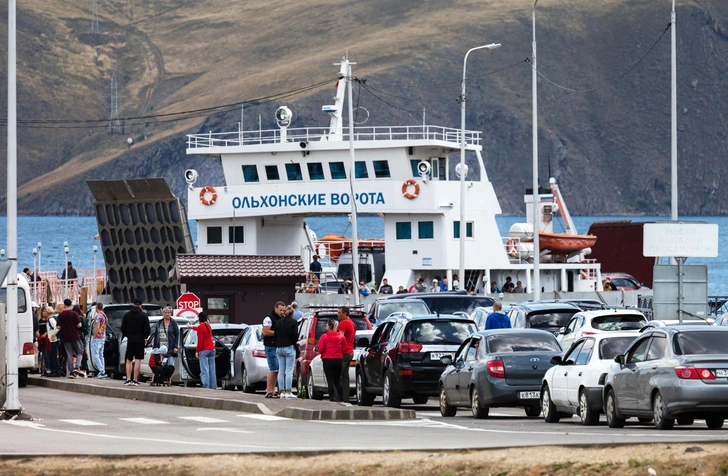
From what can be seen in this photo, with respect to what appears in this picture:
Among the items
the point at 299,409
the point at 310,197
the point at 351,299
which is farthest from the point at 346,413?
the point at 310,197

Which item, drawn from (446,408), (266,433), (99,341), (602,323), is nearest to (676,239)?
(602,323)

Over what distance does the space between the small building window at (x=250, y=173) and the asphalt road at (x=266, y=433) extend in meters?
31.8

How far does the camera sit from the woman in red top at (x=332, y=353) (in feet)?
78.7

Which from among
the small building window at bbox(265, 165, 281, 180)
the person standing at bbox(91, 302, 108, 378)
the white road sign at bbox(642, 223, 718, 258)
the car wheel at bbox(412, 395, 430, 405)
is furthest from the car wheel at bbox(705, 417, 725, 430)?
the small building window at bbox(265, 165, 281, 180)

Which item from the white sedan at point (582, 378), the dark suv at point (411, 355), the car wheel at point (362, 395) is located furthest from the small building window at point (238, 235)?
the white sedan at point (582, 378)

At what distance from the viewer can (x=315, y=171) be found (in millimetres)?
53938

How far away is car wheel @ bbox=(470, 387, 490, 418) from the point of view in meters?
21.4

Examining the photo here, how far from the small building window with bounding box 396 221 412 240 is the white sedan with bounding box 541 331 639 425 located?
32634mm

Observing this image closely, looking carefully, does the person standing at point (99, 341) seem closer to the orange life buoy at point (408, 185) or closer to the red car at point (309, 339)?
the red car at point (309, 339)

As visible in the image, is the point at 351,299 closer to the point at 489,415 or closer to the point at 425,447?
the point at 489,415

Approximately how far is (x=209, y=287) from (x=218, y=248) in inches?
523

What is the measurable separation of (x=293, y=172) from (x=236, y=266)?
38.6 ft

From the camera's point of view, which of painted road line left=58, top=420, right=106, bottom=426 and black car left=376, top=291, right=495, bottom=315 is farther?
black car left=376, top=291, right=495, bottom=315

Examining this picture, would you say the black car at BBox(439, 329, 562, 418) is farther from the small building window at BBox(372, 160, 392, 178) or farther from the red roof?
the small building window at BBox(372, 160, 392, 178)
